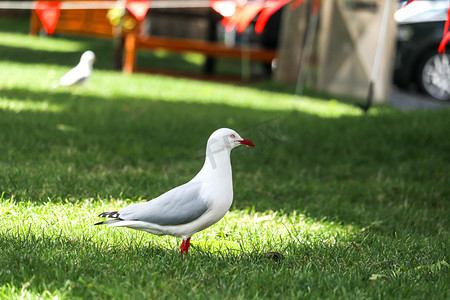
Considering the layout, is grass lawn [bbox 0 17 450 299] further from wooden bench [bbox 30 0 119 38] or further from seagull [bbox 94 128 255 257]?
wooden bench [bbox 30 0 119 38]

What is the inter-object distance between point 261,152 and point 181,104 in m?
2.47

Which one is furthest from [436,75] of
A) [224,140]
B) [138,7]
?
[224,140]

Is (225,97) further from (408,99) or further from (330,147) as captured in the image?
(408,99)

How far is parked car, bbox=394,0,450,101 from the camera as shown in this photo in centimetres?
1111

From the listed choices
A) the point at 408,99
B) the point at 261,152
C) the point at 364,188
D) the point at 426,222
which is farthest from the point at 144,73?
the point at 426,222

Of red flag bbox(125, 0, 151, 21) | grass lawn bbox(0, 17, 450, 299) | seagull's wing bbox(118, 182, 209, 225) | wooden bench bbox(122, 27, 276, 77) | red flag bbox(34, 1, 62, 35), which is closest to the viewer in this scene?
grass lawn bbox(0, 17, 450, 299)

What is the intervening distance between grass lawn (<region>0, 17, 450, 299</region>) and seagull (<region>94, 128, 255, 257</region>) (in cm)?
16

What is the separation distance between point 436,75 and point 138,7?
604 cm

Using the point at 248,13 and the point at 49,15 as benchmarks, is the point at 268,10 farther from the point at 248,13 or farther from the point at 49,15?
the point at 49,15

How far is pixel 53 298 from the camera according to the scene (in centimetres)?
250

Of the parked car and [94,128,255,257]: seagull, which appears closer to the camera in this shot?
[94,128,255,257]: seagull

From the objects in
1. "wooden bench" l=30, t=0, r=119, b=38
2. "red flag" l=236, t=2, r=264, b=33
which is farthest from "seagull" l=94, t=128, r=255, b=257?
"wooden bench" l=30, t=0, r=119, b=38

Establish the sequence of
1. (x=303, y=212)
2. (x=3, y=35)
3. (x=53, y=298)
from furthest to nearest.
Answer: (x=3, y=35), (x=303, y=212), (x=53, y=298)

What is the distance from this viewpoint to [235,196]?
15.4ft
